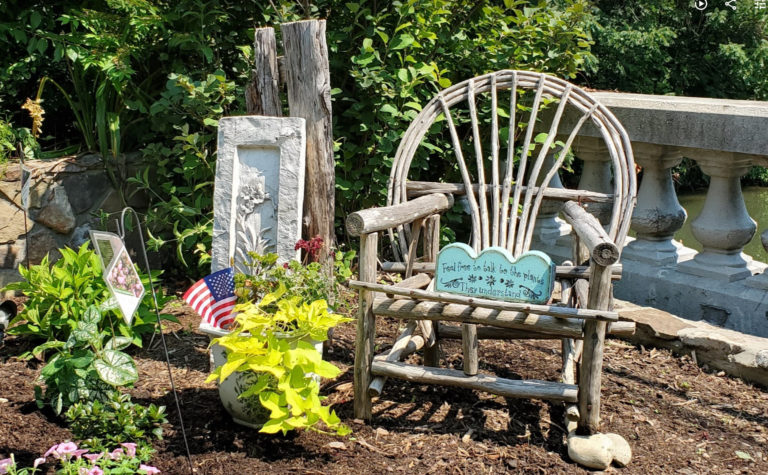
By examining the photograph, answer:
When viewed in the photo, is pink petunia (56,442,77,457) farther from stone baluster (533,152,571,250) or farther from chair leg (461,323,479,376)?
stone baluster (533,152,571,250)

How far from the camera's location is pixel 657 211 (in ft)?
13.0

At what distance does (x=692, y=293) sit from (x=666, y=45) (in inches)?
357

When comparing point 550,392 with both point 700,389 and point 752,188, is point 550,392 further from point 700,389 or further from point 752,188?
point 752,188

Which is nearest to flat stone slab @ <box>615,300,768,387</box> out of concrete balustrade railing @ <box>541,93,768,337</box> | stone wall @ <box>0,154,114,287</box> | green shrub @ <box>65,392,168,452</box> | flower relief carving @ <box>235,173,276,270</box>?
concrete balustrade railing @ <box>541,93,768,337</box>

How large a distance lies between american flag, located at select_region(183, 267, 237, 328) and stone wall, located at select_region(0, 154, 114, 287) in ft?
5.46

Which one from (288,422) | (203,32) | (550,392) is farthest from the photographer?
(203,32)

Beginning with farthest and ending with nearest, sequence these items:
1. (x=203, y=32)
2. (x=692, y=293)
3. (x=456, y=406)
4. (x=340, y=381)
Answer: (x=203, y=32)
(x=692, y=293)
(x=340, y=381)
(x=456, y=406)

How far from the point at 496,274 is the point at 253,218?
133cm

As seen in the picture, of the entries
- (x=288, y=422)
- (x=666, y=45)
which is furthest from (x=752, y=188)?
(x=288, y=422)

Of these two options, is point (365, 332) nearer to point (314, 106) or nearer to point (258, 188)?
point (258, 188)

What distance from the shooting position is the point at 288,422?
8.59ft

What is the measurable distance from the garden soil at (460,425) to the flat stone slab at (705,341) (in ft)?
0.17

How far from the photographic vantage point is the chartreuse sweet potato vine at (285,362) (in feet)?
8.63

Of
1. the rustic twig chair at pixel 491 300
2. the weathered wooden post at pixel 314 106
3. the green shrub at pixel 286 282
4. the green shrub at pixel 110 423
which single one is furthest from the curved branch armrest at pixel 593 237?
the green shrub at pixel 110 423
